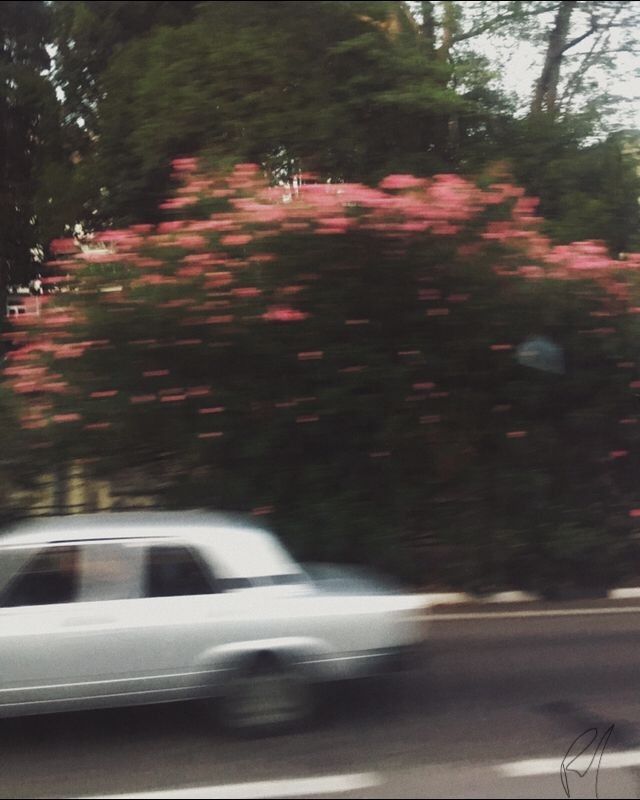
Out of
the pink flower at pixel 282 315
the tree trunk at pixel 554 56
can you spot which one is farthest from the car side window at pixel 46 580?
the tree trunk at pixel 554 56

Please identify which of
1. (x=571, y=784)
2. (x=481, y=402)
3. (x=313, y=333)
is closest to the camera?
(x=571, y=784)

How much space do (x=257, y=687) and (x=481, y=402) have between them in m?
3.45

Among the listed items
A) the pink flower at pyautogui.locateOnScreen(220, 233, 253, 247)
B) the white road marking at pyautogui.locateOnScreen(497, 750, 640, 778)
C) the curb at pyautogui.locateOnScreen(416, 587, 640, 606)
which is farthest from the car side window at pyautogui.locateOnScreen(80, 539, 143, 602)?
the curb at pyautogui.locateOnScreen(416, 587, 640, 606)

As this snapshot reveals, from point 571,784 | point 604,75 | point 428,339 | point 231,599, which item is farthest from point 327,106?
point 571,784

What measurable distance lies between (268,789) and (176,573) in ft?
4.47

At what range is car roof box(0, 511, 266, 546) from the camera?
17.1 ft

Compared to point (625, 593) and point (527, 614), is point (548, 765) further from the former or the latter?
point (625, 593)

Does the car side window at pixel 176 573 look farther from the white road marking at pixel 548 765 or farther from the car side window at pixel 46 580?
the white road marking at pixel 548 765

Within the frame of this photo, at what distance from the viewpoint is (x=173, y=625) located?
200 inches

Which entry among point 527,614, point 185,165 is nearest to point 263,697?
point 527,614

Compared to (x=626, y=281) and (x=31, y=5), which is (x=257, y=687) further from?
(x=31, y=5)

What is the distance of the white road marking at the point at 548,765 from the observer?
183 inches

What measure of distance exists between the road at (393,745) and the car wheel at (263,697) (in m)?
0.10

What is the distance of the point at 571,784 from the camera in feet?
14.8
